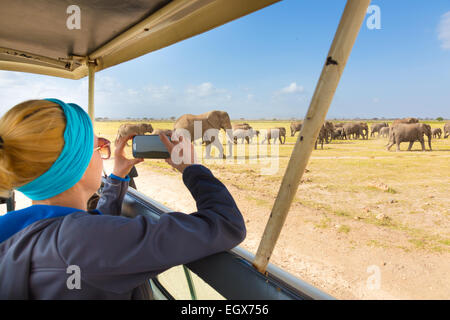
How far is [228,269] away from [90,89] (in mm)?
1514

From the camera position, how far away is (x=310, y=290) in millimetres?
535

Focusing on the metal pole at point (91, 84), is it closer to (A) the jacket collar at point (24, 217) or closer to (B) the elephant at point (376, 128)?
(A) the jacket collar at point (24, 217)

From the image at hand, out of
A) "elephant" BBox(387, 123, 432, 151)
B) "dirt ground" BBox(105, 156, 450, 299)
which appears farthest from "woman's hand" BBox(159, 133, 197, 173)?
"elephant" BBox(387, 123, 432, 151)

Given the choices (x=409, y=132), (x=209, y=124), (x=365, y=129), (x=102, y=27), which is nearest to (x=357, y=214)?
(x=409, y=132)

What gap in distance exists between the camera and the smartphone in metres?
0.63

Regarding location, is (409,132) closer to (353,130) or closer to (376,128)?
(376,128)

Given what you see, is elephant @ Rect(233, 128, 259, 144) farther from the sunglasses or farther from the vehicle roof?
the sunglasses

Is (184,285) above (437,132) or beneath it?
beneath

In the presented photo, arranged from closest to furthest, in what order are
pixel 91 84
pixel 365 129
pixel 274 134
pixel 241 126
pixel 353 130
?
1. pixel 91 84
2. pixel 241 126
3. pixel 274 134
4. pixel 365 129
5. pixel 353 130

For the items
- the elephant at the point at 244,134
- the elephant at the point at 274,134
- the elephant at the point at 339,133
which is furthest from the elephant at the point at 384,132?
the elephant at the point at 244,134

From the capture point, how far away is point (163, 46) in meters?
1.10

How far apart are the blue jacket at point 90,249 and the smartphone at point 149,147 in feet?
0.72

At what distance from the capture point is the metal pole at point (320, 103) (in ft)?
1.38

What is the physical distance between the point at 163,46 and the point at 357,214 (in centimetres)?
720
